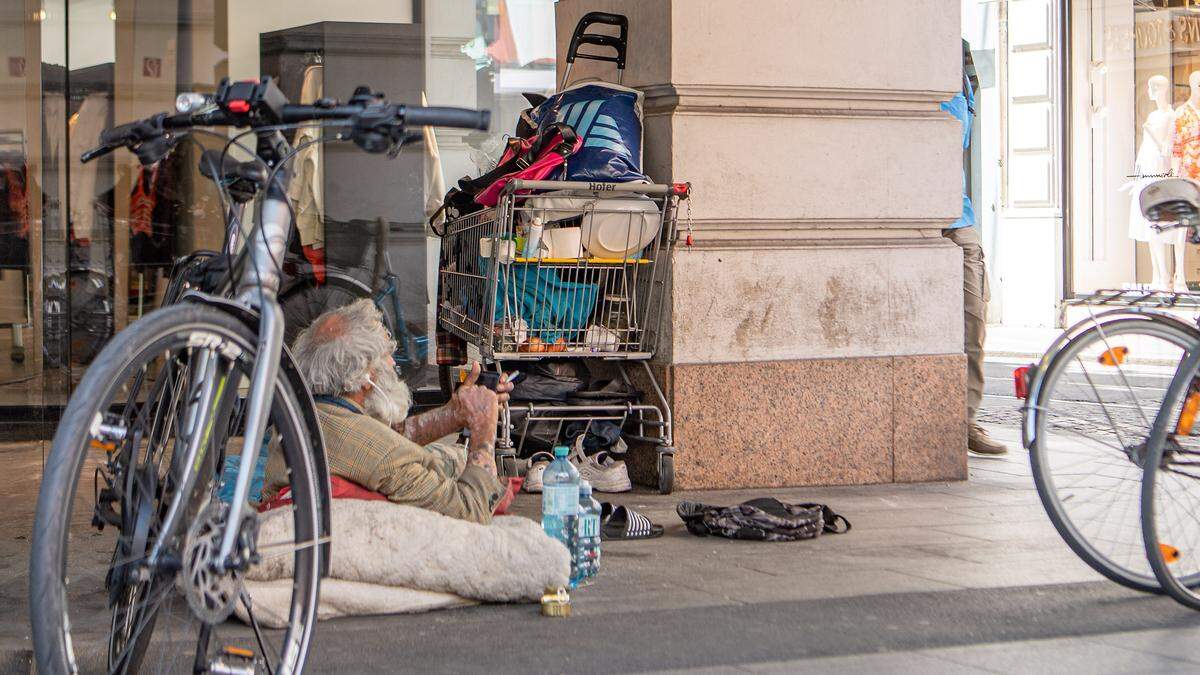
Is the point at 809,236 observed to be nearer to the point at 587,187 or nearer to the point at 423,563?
the point at 587,187

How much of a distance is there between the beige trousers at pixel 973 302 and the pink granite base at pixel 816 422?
2.97 feet

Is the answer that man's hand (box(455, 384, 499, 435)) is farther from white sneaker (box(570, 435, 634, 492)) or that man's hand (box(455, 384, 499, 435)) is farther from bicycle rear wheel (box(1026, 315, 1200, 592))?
bicycle rear wheel (box(1026, 315, 1200, 592))

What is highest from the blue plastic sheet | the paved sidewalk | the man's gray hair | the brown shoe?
the blue plastic sheet

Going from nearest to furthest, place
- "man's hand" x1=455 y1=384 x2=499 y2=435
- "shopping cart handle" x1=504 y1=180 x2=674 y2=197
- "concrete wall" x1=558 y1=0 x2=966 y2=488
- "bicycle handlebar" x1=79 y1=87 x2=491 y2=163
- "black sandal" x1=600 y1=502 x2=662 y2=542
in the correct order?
"bicycle handlebar" x1=79 y1=87 x2=491 y2=163 < "man's hand" x1=455 y1=384 x2=499 y2=435 < "black sandal" x1=600 y1=502 x2=662 y2=542 < "shopping cart handle" x1=504 y1=180 x2=674 y2=197 < "concrete wall" x1=558 y1=0 x2=966 y2=488

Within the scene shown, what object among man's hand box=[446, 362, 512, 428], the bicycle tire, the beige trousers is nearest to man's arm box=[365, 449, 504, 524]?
man's hand box=[446, 362, 512, 428]

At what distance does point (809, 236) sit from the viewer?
6.38 m

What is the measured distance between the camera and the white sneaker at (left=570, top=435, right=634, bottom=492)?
19.6 ft

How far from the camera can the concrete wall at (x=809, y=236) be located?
6.15 meters

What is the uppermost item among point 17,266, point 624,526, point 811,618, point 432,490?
point 17,266

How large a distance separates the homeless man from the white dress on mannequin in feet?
49.5

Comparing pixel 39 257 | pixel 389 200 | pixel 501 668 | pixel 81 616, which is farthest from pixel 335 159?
pixel 501 668

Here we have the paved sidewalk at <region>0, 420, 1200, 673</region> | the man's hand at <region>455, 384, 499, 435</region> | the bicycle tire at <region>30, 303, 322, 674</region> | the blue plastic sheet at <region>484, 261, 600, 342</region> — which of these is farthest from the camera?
the blue plastic sheet at <region>484, 261, 600, 342</region>

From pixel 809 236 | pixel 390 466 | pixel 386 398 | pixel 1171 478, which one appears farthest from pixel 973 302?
pixel 390 466

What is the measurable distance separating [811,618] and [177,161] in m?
5.69
